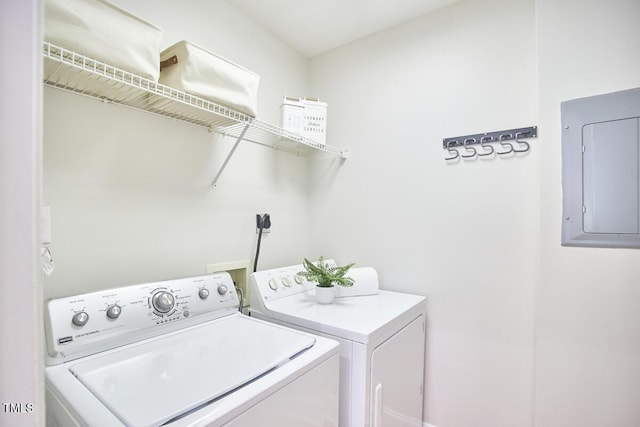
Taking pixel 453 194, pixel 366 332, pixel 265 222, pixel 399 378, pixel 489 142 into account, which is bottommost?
pixel 399 378

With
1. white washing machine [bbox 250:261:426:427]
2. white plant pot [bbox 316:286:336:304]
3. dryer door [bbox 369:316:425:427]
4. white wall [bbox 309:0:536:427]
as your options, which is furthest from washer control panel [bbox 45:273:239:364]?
white wall [bbox 309:0:536:427]

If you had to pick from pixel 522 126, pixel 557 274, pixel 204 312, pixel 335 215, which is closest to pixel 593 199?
pixel 557 274

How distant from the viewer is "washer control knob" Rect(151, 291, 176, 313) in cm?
118

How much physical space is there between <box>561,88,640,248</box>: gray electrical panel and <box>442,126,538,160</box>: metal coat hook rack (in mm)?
202

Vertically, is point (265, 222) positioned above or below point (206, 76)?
below

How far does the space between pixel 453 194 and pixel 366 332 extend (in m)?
1.00

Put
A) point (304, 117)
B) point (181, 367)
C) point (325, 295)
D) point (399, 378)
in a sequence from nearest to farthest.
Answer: point (181, 367), point (399, 378), point (325, 295), point (304, 117)

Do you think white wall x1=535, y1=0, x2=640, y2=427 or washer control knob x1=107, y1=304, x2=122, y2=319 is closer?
washer control knob x1=107, y1=304, x2=122, y2=319

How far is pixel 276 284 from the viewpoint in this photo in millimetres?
1648

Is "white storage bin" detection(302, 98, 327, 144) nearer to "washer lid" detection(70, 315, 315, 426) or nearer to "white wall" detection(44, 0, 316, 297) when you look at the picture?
"white wall" detection(44, 0, 316, 297)

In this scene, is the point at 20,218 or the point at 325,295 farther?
the point at 325,295

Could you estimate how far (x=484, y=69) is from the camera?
5.45ft

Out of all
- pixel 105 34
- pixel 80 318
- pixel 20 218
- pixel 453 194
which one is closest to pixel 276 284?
pixel 80 318

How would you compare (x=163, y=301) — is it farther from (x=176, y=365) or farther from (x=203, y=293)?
(x=176, y=365)
